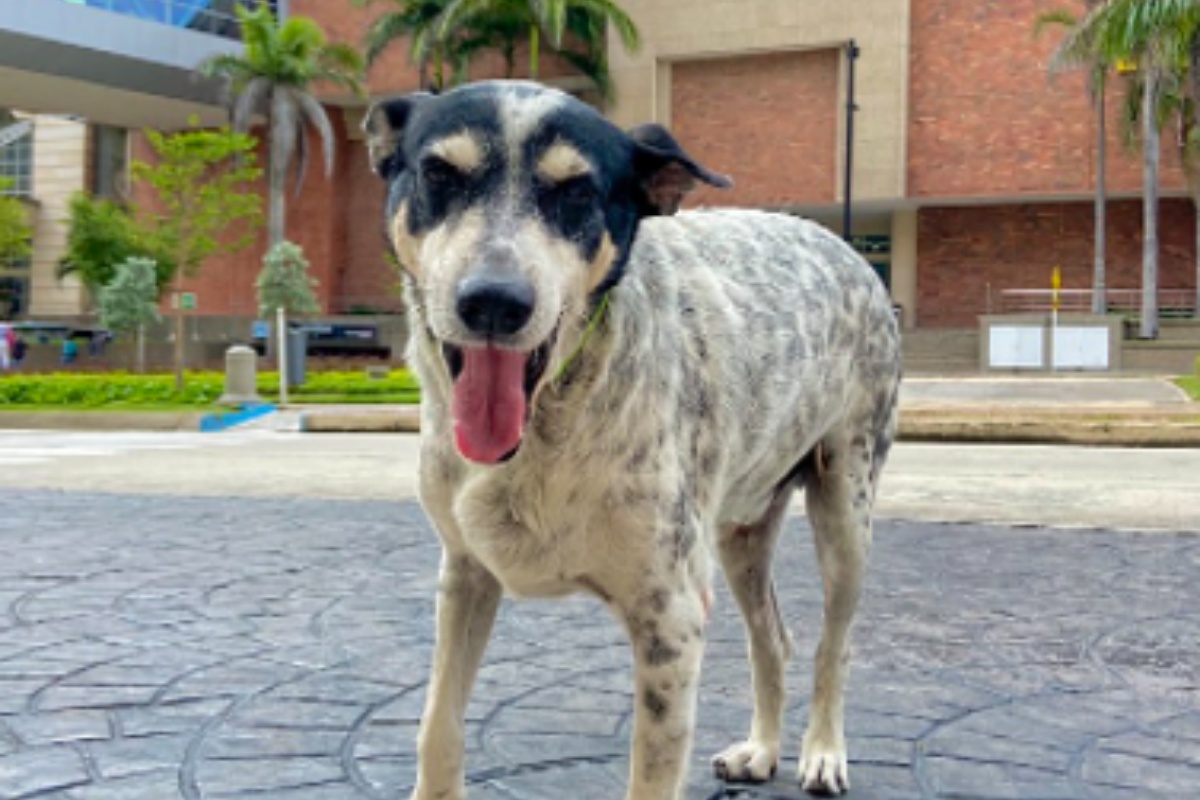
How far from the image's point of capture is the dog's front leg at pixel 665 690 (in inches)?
99.7

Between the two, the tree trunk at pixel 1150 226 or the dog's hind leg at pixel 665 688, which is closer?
the dog's hind leg at pixel 665 688

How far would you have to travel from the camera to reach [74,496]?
968 cm

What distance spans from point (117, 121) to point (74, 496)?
146 feet

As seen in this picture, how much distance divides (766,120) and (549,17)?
30.1 feet

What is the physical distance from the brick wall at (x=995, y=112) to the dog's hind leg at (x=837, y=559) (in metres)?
40.2

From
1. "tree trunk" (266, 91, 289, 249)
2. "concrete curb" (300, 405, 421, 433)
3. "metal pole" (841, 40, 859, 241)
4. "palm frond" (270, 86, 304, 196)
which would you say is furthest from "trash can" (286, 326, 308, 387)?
"metal pole" (841, 40, 859, 241)

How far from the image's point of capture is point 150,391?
2509 cm

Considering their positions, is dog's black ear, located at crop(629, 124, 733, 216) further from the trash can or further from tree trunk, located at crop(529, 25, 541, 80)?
tree trunk, located at crop(529, 25, 541, 80)

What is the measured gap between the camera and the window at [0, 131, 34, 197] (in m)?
59.6

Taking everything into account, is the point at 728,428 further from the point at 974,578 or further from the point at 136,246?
the point at 136,246

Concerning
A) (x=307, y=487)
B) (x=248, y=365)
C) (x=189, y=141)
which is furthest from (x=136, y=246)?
(x=307, y=487)

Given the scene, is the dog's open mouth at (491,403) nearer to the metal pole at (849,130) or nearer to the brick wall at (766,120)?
the metal pole at (849,130)

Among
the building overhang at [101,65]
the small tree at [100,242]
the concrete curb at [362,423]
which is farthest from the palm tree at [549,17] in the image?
the concrete curb at [362,423]

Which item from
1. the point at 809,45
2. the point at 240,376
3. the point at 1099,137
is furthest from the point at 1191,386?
the point at 809,45
